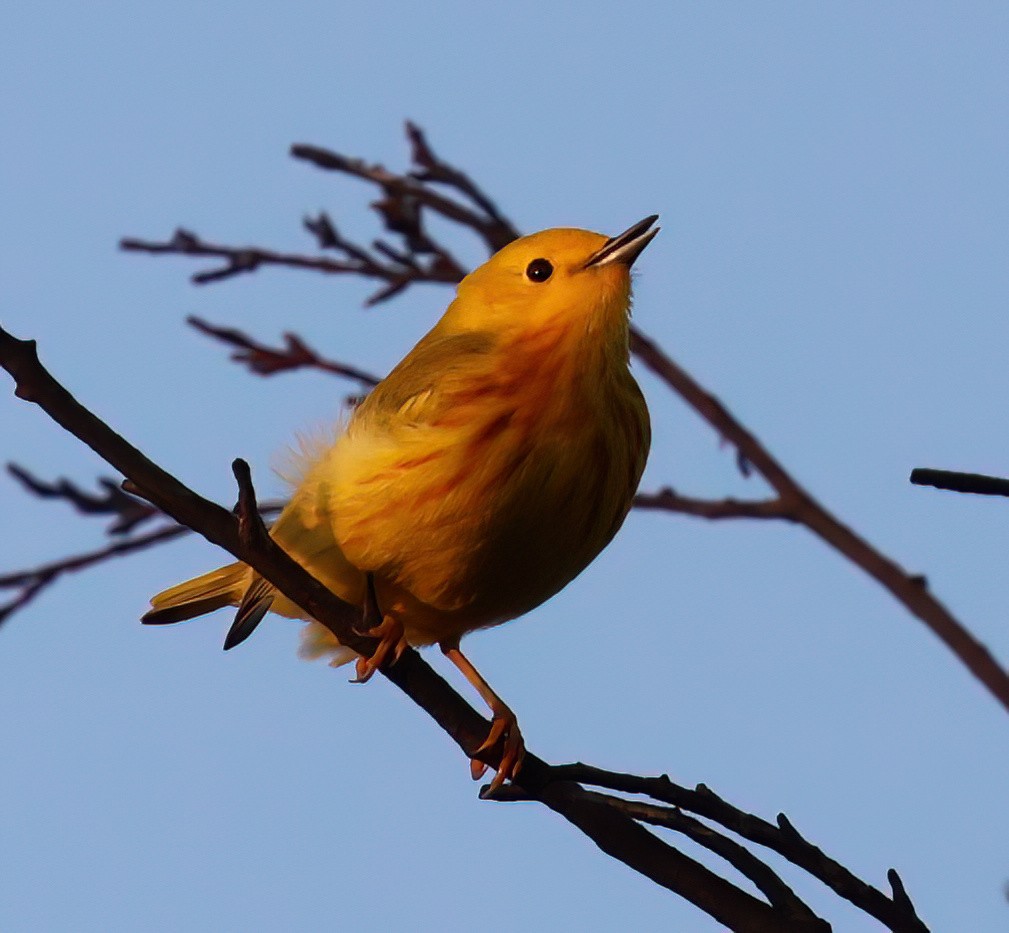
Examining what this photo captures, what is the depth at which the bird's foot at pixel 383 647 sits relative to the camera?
296cm

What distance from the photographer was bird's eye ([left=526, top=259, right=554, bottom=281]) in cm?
437

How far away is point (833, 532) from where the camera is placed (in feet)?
11.5

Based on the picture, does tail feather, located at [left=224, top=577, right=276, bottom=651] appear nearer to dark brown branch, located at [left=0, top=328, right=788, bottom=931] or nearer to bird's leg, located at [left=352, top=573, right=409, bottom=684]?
bird's leg, located at [left=352, top=573, right=409, bottom=684]

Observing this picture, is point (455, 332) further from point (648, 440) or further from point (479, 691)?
point (479, 691)

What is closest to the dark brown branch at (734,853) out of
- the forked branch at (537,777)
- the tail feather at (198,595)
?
the forked branch at (537,777)

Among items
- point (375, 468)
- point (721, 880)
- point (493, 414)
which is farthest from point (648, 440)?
point (721, 880)

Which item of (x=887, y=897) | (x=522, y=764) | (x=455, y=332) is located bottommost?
(x=887, y=897)

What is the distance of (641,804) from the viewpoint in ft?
7.64

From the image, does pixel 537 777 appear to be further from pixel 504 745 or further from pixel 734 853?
pixel 504 745

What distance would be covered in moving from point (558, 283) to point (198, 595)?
1550mm

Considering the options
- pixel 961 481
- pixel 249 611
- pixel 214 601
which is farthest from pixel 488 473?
pixel 961 481

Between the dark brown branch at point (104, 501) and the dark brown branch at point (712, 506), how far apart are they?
5.07 ft

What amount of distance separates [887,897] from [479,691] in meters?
2.33

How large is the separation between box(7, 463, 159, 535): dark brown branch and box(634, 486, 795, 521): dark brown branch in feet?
→ 5.07
